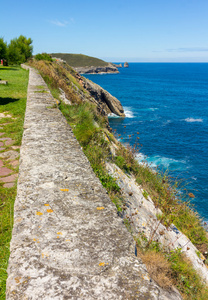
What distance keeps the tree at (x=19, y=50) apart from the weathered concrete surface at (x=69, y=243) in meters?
23.8

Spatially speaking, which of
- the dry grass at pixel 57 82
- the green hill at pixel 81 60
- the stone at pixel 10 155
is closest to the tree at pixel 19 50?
the dry grass at pixel 57 82

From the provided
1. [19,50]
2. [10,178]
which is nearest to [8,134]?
[10,178]

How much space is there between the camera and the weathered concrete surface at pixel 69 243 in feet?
4.33

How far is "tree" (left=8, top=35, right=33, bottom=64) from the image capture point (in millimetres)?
26145

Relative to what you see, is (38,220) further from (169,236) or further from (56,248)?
(169,236)

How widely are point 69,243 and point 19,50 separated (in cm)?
3538

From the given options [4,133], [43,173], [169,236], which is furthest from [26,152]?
[169,236]

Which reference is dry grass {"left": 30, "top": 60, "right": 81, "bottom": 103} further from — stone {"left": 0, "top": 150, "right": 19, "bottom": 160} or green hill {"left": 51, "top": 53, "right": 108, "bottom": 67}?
green hill {"left": 51, "top": 53, "right": 108, "bottom": 67}

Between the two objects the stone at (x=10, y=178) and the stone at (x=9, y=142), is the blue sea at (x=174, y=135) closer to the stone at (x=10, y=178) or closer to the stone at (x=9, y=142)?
Result: the stone at (x=9, y=142)

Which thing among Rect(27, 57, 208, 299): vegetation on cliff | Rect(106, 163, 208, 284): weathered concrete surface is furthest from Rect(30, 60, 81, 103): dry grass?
Rect(106, 163, 208, 284): weathered concrete surface

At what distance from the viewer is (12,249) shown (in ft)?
5.16

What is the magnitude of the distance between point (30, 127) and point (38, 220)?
2.81 meters

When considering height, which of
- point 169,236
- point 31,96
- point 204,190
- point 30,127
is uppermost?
point 31,96

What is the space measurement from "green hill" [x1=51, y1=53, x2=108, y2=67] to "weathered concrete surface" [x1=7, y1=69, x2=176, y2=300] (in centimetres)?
15484
